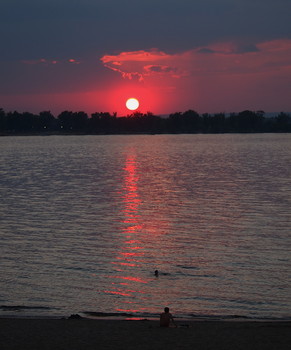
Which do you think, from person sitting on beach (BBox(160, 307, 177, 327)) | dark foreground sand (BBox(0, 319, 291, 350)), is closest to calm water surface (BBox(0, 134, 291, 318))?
dark foreground sand (BBox(0, 319, 291, 350))

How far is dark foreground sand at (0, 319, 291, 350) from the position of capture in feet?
66.2

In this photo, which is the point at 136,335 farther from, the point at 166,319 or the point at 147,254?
the point at 147,254

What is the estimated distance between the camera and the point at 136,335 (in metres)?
21.5

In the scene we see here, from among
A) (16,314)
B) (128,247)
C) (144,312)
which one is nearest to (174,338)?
(144,312)

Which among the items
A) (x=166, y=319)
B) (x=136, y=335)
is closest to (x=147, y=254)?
(x=166, y=319)

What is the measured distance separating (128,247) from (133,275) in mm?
7479

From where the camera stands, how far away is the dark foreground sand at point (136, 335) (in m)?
20.2

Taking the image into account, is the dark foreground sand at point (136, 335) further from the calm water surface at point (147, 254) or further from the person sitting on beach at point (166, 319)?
the calm water surface at point (147, 254)

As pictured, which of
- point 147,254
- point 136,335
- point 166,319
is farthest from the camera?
point 147,254

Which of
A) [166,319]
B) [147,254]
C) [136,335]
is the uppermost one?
[166,319]

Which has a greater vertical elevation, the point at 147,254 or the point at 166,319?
the point at 166,319

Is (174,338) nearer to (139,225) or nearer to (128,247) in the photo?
(128,247)

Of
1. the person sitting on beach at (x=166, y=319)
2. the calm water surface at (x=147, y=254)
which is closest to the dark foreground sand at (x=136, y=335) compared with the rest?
the person sitting on beach at (x=166, y=319)

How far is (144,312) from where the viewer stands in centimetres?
2605
